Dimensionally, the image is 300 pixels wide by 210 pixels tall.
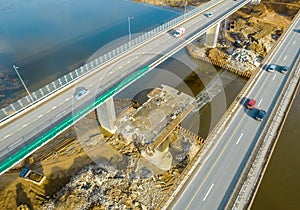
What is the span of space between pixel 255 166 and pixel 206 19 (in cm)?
4133

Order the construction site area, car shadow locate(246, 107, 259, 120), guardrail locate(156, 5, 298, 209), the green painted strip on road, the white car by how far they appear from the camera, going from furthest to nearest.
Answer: the white car < car shadow locate(246, 107, 259, 120) < the construction site area < guardrail locate(156, 5, 298, 209) < the green painted strip on road

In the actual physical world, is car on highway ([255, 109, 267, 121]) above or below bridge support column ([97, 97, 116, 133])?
above

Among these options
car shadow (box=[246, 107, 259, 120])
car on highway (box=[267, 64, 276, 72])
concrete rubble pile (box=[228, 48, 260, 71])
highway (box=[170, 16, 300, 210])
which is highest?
car on highway (box=[267, 64, 276, 72])

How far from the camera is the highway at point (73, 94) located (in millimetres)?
26359

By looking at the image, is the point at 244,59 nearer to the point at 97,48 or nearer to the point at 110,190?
the point at 97,48

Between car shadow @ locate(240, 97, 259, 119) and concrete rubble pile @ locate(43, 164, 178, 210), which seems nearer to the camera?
concrete rubble pile @ locate(43, 164, 178, 210)

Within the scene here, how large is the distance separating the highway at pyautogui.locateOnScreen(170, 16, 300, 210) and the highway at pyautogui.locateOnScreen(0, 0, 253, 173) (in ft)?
55.0

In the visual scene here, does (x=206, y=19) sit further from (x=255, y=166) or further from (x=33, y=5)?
(x=33, y=5)

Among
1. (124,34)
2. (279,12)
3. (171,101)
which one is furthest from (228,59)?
(279,12)

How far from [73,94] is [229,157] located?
A: 24.3m

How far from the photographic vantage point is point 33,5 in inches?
3440

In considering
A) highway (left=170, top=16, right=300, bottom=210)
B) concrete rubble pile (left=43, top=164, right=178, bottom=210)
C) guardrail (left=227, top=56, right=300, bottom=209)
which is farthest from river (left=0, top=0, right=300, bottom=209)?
concrete rubble pile (left=43, top=164, right=178, bottom=210)

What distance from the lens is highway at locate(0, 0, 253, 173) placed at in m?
26.4

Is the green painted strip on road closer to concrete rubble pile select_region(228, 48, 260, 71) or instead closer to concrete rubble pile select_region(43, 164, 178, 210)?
concrete rubble pile select_region(43, 164, 178, 210)
